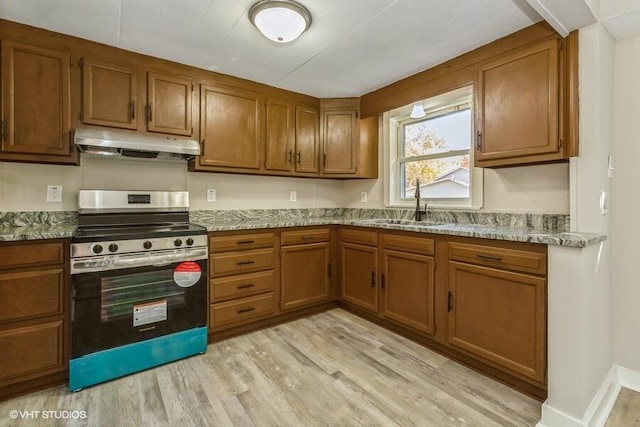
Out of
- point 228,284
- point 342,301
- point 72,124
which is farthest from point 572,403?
point 72,124

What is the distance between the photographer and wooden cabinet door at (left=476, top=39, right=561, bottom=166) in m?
1.88

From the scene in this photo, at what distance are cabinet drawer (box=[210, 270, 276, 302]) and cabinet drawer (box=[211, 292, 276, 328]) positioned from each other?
5 cm

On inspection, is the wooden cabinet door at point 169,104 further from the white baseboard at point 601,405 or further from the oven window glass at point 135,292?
the white baseboard at point 601,405

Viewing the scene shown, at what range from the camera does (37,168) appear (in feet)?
7.37

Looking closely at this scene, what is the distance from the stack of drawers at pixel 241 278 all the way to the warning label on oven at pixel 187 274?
19 centimetres

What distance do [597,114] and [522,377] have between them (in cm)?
153

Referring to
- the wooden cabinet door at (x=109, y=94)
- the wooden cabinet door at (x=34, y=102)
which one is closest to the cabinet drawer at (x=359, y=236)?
the wooden cabinet door at (x=109, y=94)

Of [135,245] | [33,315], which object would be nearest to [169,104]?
[135,245]

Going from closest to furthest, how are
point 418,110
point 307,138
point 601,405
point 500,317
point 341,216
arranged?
point 601,405, point 500,317, point 418,110, point 307,138, point 341,216

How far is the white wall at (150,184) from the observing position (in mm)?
2205

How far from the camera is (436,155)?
9.84 ft

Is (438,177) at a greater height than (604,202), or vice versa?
(438,177)

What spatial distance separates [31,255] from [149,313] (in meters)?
0.72

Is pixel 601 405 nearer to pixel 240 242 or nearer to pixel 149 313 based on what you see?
pixel 240 242
